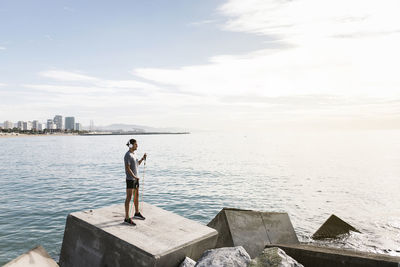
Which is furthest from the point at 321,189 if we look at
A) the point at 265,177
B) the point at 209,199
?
the point at 209,199

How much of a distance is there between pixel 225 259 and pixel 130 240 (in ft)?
6.98

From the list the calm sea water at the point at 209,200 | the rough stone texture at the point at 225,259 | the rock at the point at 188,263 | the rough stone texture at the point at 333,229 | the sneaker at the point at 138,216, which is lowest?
the calm sea water at the point at 209,200

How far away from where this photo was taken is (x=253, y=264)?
18.1 feet

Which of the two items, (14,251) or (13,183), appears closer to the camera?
(14,251)

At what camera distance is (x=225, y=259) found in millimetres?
5676

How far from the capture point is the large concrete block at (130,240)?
5922 millimetres

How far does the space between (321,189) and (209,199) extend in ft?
37.3

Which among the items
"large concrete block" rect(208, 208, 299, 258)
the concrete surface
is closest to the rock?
the concrete surface

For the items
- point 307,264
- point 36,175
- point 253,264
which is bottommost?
point 36,175

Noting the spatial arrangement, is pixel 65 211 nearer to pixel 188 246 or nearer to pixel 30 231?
pixel 30 231

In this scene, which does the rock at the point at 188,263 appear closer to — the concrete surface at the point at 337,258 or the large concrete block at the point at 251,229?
the concrete surface at the point at 337,258

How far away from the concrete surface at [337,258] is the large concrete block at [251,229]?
6.33 feet

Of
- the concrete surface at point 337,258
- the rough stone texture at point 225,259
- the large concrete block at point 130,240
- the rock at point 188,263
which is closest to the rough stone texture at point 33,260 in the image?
the large concrete block at point 130,240

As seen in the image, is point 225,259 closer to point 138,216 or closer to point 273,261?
point 273,261
